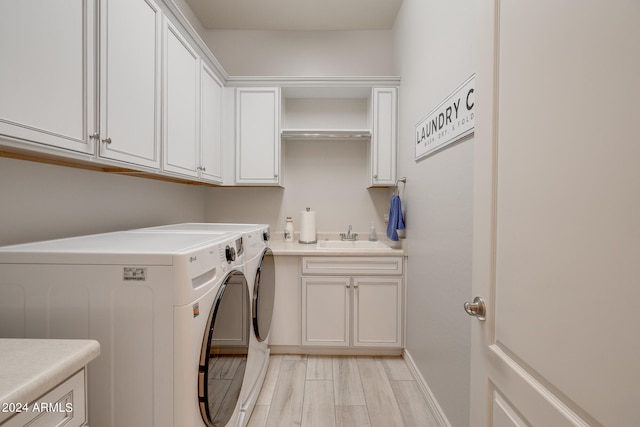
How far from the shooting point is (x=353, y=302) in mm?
2426

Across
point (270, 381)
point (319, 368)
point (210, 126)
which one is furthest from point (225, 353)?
point (210, 126)

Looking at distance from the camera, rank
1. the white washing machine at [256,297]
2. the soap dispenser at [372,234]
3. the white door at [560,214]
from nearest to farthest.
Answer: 1. the white door at [560,214]
2. the white washing machine at [256,297]
3. the soap dispenser at [372,234]

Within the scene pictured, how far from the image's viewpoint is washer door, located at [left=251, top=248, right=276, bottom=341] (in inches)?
68.9

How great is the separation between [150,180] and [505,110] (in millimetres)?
2041

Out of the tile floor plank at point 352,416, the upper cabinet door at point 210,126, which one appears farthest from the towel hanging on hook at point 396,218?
the upper cabinet door at point 210,126

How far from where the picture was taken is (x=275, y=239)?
2.97 m

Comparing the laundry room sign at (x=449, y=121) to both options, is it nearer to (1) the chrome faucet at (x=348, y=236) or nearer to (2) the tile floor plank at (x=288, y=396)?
(1) the chrome faucet at (x=348, y=236)

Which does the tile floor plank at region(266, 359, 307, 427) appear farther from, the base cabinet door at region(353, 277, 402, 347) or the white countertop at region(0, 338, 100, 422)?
the white countertop at region(0, 338, 100, 422)

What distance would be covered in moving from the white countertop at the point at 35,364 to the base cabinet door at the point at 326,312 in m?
1.77

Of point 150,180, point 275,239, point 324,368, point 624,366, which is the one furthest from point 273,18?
point 624,366

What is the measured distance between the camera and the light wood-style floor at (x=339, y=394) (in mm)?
1736

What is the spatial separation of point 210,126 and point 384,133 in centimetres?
143

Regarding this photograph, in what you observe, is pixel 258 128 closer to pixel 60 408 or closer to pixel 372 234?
pixel 372 234

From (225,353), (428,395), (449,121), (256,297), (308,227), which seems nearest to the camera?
(225,353)
